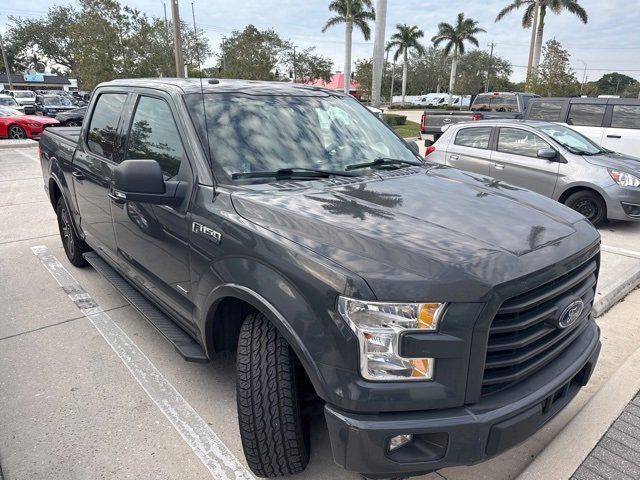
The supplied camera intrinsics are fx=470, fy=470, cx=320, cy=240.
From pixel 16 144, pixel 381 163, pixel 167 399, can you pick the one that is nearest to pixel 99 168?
pixel 167 399

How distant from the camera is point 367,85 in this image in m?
55.8

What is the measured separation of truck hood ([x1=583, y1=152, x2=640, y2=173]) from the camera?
665 centimetres

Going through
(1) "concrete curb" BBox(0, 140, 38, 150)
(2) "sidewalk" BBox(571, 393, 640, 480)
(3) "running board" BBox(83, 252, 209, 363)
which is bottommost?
(2) "sidewalk" BBox(571, 393, 640, 480)

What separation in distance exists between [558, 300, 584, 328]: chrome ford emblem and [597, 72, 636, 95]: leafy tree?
4228 inches

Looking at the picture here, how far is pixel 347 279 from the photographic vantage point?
172 cm

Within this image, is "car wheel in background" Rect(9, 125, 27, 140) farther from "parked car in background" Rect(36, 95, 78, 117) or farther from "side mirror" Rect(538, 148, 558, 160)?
"side mirror" Rect(538, 148, 558, 160)

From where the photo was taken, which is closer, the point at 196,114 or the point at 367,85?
the point at 196,114

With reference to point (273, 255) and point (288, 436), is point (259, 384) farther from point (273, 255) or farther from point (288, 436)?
point (273, 255)

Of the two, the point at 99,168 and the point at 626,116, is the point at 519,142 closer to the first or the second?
the point at 626,116

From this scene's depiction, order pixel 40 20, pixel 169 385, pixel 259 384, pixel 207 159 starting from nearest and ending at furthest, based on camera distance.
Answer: pixel 259 384 → pixel 207 159 → pixel 169 385 → pixel 40 20

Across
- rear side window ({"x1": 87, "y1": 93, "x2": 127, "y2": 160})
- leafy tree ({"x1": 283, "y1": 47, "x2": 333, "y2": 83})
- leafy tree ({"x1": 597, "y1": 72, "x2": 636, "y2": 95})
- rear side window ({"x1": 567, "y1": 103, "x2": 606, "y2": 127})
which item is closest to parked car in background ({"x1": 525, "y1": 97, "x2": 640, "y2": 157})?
rear side window ({"x1": 567, "y1": 103, "x2": 606, "y2": 127})

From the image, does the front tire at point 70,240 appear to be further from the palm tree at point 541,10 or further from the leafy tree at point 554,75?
the palm tree at point 541,10

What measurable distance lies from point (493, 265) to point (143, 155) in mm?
2385

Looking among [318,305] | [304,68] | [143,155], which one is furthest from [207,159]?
[304,68]
